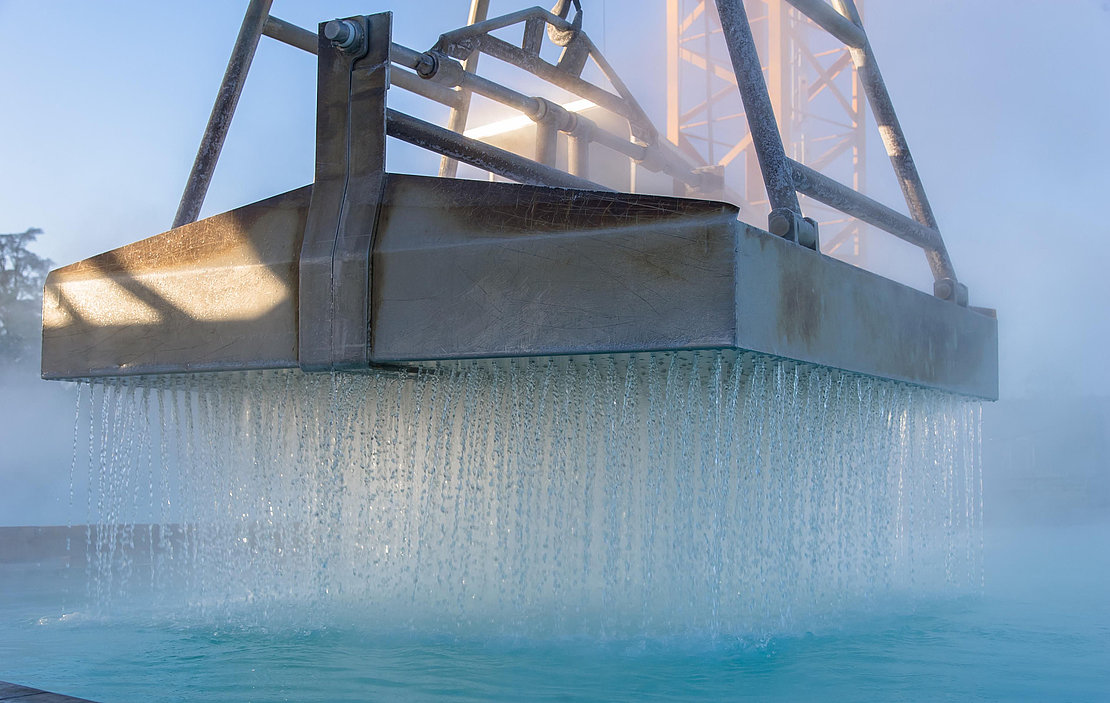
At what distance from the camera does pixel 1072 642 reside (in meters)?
6.94

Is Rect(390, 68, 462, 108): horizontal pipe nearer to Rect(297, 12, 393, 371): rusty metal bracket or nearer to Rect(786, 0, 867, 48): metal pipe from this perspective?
Rect(297, 12, 393, 371): rusty metal bracket

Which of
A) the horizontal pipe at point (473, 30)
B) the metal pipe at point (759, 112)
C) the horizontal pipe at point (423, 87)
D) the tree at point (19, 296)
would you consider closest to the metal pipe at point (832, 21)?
the metal pipe at point (759, 112)

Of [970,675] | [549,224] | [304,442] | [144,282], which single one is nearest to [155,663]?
[304,442]

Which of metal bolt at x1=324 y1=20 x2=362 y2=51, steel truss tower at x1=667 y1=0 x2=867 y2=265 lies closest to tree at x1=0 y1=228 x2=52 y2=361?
steel truss tower at x1=667 y1=0 x2=867 y2=265

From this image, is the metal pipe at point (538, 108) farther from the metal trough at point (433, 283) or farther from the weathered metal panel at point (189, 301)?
the weathered metal panel at point (189, 301)

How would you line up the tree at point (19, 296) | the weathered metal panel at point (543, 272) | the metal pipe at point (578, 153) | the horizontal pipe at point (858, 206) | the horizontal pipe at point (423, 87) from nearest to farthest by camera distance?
1. the weathered metal panel at point (543, 272)
2. the horizontal pipe at point (858, 206)
3. the horizontal pipe at point (423, 87)
4. the metal pipe at point (578, 153)
5. the tree at point (19, 296)

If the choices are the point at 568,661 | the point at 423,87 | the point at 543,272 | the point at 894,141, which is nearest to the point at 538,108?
the point at 423,87

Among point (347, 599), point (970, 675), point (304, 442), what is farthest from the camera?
point (347, 599)

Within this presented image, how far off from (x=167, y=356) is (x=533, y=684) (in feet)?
7.95

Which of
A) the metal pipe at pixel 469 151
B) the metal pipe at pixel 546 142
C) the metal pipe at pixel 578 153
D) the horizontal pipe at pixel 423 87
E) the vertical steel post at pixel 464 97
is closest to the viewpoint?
the metal pipe at pixel 469 151

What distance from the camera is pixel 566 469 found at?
7539mm

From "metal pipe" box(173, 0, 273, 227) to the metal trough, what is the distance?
722 mm

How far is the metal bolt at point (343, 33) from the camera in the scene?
16.8ft

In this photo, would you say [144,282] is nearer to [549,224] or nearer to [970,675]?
[549,224]
